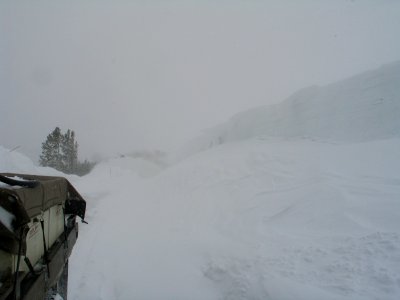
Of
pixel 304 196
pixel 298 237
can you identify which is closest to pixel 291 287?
pixel 298 237

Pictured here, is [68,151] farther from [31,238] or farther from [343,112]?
[31,238]

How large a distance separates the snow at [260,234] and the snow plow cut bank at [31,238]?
203 cm

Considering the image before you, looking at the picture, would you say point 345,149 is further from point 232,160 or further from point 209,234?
point 209,234

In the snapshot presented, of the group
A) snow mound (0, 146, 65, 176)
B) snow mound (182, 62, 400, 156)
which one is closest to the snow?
snow mound (0, 146, 65, 176)

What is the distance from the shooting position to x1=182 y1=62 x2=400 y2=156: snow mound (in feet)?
66.5

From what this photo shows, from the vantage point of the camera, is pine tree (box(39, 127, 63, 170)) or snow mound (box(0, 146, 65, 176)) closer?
snow mound (box(0, 146, 65, 176))

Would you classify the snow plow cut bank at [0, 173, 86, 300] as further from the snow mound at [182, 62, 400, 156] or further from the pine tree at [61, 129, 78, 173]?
the pine tree at [61, 129, 78, 173]

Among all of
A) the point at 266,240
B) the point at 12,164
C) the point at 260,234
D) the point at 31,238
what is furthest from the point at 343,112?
the point at 31,238

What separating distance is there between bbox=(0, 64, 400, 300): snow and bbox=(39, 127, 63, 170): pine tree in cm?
3530

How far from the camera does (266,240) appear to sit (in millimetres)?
7496

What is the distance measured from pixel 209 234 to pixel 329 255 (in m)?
3.96

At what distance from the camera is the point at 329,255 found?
589 centimetres

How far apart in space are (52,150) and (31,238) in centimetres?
5324

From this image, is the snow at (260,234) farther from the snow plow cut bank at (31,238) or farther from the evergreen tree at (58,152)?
the evergreen tree at (58,152)
